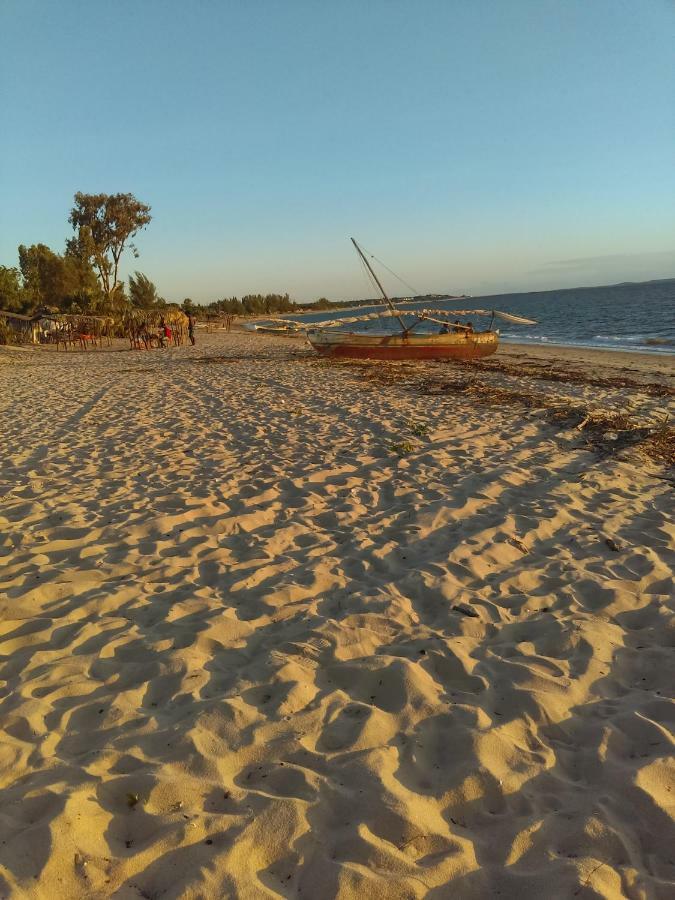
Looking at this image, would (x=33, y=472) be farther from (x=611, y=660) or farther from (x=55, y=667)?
(x=611, y=660)

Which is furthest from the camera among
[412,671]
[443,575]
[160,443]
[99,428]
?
[99,428]

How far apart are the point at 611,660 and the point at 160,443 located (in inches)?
244

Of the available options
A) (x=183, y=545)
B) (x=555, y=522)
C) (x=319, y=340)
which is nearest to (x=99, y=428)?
(x=183, y=545)

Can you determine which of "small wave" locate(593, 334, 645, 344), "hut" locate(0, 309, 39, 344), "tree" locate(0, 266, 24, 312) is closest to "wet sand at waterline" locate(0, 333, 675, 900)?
"small wave" locate(593, 334, 645, 344)

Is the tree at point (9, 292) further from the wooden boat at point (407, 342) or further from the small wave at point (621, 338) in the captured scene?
the small wave at point (621, 338)

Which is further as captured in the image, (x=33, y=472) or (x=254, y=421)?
(x=254, y=421)

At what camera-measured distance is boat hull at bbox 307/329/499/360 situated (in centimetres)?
1888

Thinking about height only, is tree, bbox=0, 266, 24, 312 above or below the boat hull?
above

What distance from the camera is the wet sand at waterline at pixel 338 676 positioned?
1.80 m

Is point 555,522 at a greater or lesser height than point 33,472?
lesser

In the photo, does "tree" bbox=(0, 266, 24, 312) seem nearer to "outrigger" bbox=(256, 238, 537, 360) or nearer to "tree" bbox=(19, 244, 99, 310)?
"tree" bbox=(19, 244, 99, 310)

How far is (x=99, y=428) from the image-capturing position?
8.61 meters

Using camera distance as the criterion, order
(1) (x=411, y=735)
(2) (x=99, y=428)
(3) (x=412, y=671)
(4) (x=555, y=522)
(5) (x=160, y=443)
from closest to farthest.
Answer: (1) (x=411, y=735) → (3) (x=412, y=671) → (4) (x=555, y=522) → (5) (x=160, y=443) → (2) (x=99, y=428)

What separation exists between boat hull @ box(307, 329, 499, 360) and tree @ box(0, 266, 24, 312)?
1042 inches
